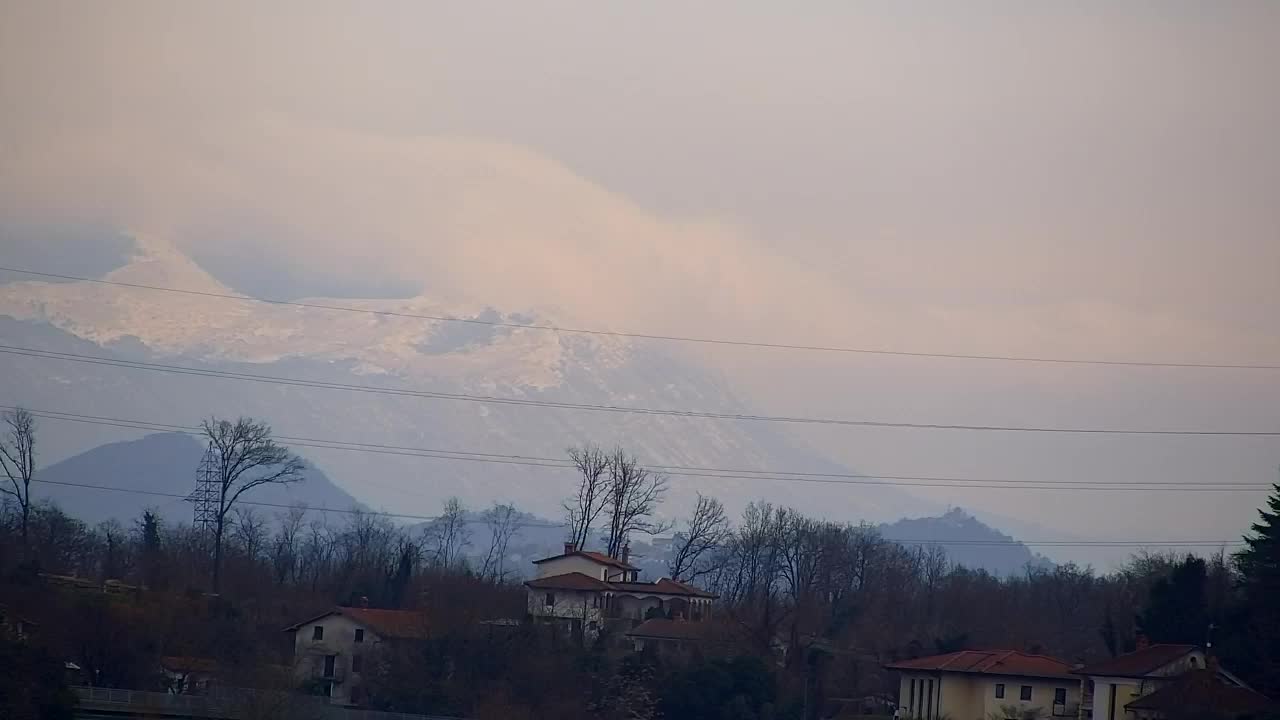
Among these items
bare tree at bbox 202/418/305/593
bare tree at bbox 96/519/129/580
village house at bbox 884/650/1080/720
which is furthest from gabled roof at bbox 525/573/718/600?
bare tree at bbox 96/519/129/580

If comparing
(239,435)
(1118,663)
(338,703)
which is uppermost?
(239,435)

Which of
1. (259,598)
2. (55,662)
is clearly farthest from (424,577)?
(55,662)

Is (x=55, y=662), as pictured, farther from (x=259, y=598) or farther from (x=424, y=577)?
(x=424, y=577)

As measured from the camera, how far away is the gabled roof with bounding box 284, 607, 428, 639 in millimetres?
80625

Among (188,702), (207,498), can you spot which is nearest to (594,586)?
(207,498)

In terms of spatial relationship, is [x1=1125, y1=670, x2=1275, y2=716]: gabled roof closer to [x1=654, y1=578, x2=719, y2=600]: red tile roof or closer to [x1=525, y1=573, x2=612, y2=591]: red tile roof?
[x1=525, y1=573, x2=612, y2=591]: red tile roof

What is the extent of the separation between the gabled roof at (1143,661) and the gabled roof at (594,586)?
1365 inches

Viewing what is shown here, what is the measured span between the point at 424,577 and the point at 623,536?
71.9ft

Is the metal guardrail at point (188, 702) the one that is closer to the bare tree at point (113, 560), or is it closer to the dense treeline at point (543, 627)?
the dense treeline at point (543, 627)

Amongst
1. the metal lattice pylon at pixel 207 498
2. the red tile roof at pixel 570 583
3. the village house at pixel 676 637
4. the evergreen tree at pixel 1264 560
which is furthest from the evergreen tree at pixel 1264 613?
the metal lattice pylon at pixel 207 498

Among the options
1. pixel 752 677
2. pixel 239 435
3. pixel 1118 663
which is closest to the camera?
pixel 1118 663

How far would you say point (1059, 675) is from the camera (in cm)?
7038

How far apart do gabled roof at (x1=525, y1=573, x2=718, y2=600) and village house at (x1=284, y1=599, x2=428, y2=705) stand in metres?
12.5

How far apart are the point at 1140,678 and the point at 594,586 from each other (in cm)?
3861
